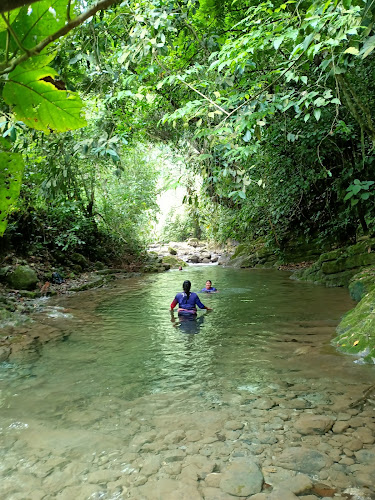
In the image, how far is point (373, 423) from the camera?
319 cm

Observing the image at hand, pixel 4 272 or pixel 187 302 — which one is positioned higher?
pixel 4 272

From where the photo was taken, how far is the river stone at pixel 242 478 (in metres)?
2.49

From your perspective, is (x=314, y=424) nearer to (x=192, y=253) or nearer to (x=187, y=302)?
(x=187, y=302)

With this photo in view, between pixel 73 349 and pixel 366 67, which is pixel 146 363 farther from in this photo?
pixel 366 67

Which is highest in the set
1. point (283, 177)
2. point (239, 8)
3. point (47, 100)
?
point (239, 8)

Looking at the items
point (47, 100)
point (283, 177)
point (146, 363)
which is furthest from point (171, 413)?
point (283, 177)

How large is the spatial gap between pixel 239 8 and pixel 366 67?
121 inches

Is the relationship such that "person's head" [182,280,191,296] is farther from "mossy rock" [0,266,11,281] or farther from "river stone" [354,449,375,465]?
"mossy rock" [0,266,11,281]

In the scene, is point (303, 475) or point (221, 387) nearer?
point (303, 475)

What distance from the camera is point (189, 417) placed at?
11.6 feet

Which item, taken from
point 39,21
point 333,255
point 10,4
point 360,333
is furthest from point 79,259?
point 10,4

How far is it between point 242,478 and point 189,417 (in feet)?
3.28

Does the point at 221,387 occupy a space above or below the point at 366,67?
below

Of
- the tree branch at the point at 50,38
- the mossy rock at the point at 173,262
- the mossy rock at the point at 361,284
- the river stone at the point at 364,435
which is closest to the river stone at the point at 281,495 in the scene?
the river stone at the point at 364,435
